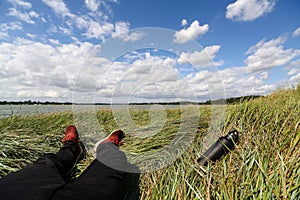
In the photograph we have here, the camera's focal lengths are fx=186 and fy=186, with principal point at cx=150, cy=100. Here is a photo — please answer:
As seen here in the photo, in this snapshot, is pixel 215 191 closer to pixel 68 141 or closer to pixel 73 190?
pixel 73 190

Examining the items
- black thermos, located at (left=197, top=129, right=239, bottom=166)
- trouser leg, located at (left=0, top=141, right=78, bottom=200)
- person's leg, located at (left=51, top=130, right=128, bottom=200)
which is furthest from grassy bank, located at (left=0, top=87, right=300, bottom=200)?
trouser leg, located at (left=0, top=141, right=78, bottom=200)

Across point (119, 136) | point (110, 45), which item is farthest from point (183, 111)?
point (110, 45)

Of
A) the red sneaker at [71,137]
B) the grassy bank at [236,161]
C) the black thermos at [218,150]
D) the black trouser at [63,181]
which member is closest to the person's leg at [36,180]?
the black trouser at [63,181]

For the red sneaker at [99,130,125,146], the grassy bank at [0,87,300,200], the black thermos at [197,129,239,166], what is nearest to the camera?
the grassy bank at [0,87,300,200]

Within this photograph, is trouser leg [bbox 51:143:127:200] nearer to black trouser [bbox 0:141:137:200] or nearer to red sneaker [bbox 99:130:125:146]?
black trouser [bbox 0:141:137:200]

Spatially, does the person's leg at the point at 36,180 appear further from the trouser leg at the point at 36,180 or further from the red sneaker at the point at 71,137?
the red sneaker at the point at 71,137

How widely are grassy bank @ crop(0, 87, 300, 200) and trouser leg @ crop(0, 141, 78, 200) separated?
27 centimetres

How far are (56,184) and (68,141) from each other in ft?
3.28

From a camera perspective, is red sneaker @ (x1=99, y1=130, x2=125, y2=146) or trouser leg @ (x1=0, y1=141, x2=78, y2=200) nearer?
trouser leg @ (x1=0, y1=141, x2=78, y2=200)

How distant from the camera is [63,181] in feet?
3.69

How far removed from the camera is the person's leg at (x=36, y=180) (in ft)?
2.98

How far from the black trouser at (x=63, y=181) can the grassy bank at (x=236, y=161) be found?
18 cm

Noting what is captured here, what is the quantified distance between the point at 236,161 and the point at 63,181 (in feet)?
3.58

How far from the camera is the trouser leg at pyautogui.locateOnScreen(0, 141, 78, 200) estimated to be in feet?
2.97
